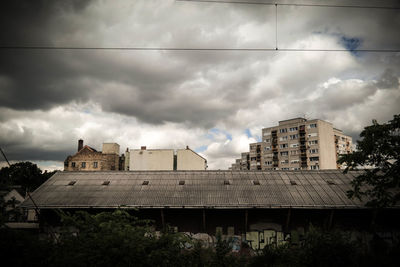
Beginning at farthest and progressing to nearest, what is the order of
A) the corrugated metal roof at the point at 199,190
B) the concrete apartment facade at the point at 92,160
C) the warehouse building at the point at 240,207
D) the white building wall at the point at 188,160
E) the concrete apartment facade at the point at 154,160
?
the concrete apartment facade at the point at 92,160 → the concrete apartment facade at the point at 154,160 → the white building wall at the point at 188,160 → the corrugated metal roof at the point at 199,190 → the warehouse building at the point at 240,207

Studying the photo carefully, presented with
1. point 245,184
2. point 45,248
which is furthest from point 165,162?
point 45,248

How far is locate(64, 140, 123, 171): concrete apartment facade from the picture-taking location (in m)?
50.6

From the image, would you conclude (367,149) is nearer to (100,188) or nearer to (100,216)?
(100,216)

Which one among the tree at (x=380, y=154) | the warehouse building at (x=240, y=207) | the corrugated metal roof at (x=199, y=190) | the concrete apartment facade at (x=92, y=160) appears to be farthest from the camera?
the concrete apartment facade at (x=92, y=160)

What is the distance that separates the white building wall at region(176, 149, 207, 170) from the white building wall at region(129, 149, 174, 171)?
3.62 metres

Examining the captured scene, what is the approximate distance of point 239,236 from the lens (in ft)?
53.3

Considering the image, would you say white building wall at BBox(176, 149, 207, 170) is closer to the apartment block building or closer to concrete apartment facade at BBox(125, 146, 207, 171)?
concrete apartment facade at BBox(125, 146, 207, 171)

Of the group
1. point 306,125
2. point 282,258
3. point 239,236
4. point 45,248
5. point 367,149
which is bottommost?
point 239,236

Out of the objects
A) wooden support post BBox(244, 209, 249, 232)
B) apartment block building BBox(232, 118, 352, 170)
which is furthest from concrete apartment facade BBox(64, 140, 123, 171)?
apartment block building BBox(232, 118, 352, 170)

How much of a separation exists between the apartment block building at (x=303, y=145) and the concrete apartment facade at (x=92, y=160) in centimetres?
4937

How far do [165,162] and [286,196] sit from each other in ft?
94.1

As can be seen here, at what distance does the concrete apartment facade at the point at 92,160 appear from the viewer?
166 ft

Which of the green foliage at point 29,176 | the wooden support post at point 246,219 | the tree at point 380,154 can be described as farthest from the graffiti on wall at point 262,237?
the green foliage at point 29,176

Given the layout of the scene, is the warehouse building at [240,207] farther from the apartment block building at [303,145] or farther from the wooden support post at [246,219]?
the apartment block building at [303,145]
